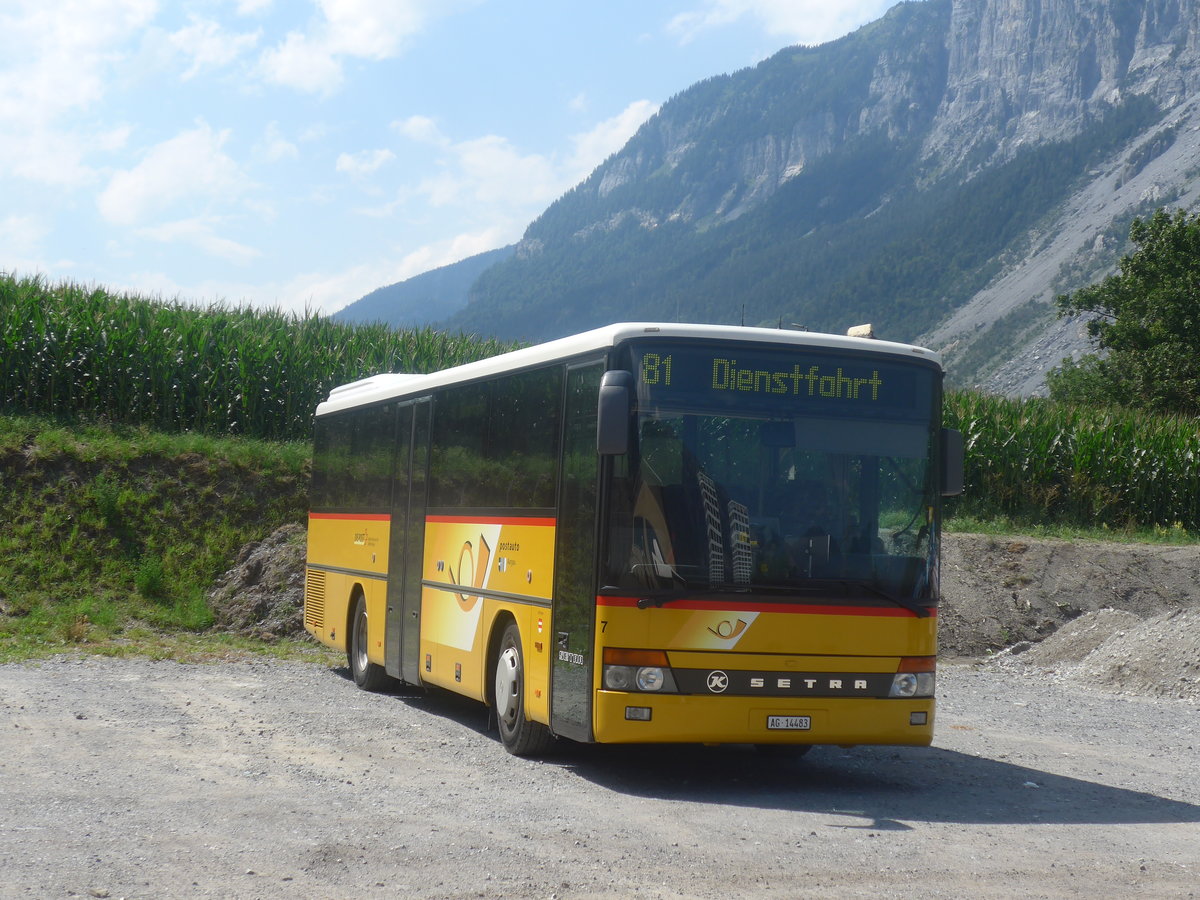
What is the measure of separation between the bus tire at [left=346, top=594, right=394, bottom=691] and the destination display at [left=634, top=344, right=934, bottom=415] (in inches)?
262

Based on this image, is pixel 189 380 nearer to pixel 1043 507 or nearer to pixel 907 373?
pixel 1043 507

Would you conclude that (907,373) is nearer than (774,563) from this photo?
No

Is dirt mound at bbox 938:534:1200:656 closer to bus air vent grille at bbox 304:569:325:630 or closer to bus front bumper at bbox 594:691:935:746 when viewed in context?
bus air vent grille at bbox 304:569:325:630

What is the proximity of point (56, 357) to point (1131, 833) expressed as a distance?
2315 cm

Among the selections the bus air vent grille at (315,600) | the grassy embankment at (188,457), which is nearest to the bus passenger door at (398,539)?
the bus air vent grille at (315,600)

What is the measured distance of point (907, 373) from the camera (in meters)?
9.87

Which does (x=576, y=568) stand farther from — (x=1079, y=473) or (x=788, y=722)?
(x=1079, y=473)

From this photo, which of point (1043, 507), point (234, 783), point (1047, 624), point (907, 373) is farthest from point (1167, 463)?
point (234, 783)

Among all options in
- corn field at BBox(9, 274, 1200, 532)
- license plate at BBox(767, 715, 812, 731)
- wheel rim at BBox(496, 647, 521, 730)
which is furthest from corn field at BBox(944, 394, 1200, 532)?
license plate at BBox(767, 715, 812, 731)

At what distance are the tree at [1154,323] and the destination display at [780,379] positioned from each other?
35387mm

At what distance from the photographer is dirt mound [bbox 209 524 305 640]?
21.2m

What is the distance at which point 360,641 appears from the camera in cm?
1553

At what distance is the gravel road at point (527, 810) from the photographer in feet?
21.7

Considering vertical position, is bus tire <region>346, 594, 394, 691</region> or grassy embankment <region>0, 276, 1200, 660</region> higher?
grassy embankment <region>0, 276, 1200, 660</region>
